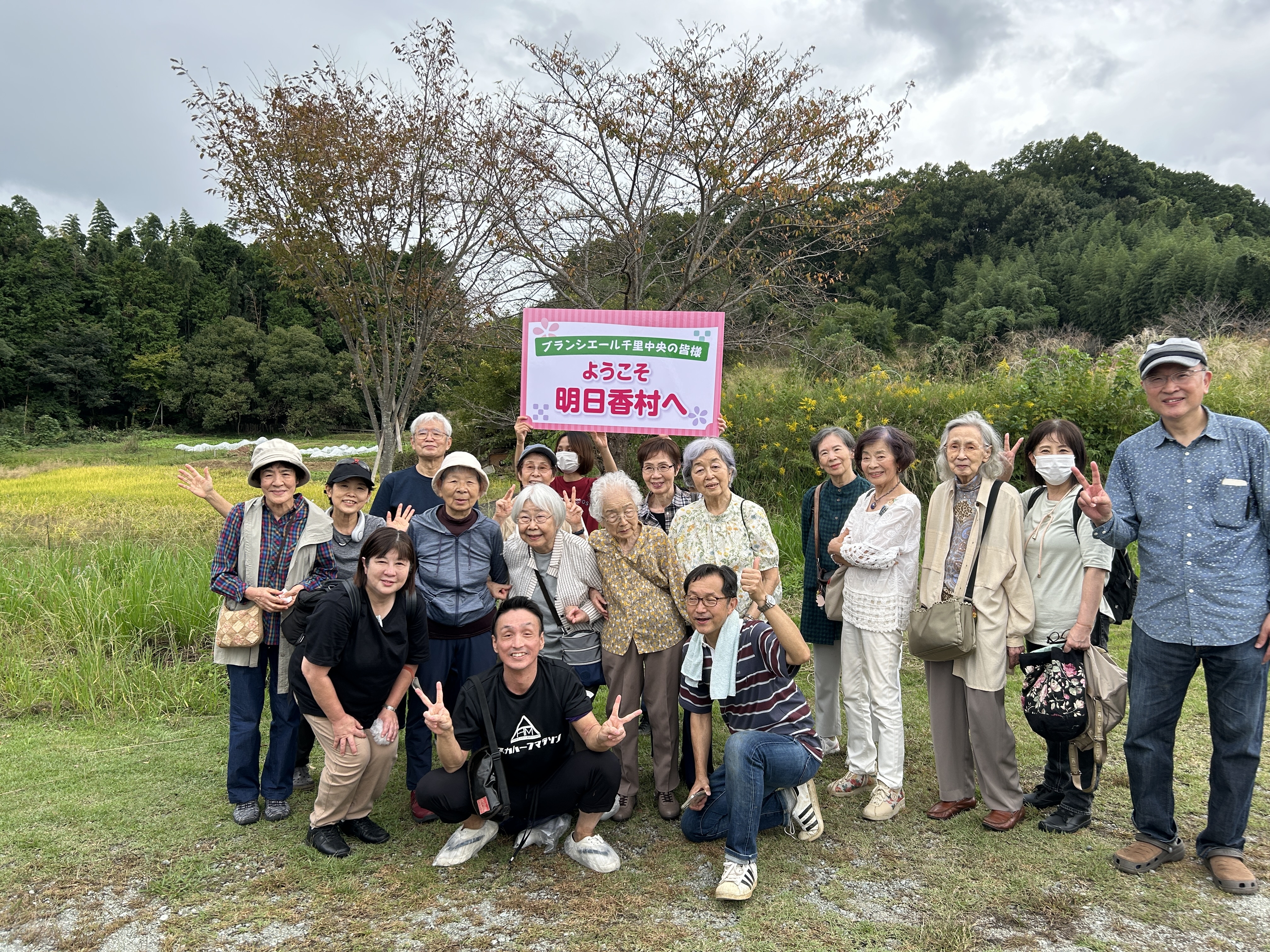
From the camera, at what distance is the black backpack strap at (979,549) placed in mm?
3219

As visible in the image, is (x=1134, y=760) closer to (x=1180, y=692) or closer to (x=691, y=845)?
(x=1180, y=692)

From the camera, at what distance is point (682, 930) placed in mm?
2490

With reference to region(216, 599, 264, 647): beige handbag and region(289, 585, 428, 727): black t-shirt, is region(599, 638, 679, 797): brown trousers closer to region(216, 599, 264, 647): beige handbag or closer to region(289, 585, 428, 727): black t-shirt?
region(289, 585, 428, 727): black t-shirt

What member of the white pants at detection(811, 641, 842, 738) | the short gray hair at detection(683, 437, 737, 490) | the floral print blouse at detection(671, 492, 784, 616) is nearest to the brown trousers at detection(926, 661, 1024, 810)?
the white pants at detection(811, 641, 842, 738)

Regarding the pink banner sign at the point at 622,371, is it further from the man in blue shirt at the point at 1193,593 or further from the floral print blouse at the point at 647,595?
the man in blue shirt at the point at 1193,593

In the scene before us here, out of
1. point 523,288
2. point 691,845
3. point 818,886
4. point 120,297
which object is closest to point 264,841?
point 691,845

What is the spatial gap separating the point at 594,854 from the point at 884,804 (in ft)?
4.28

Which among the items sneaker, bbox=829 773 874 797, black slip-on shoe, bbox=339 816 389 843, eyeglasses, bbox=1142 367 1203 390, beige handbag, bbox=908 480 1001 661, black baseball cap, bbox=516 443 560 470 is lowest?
black slip-on shoe, bbox=339 816 389 843

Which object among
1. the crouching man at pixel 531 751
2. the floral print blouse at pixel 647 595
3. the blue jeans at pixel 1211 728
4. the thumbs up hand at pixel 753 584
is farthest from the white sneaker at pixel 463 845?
the blue jeans at pixel 1211 728

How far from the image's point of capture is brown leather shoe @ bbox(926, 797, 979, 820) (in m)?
3.27

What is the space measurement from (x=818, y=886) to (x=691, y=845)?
543 mm

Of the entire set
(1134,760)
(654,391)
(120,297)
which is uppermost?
(120,297)

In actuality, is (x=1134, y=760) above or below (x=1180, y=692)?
below

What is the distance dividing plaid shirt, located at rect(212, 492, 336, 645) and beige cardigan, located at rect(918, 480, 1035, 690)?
271cm
